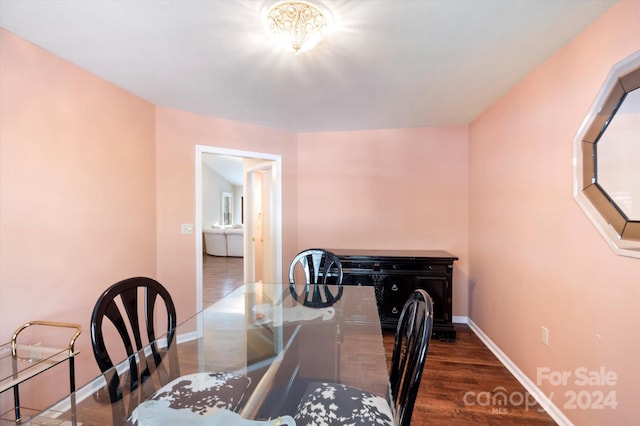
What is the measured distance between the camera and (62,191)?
6.03ft

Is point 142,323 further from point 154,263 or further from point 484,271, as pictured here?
point 484,271

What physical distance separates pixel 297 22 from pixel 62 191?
1.84m

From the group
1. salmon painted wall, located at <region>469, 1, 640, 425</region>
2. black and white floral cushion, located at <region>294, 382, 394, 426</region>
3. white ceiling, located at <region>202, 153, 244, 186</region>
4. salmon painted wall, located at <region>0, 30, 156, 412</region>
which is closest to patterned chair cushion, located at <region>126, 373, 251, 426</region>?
black and white floral cushion, located at <region>294, 382, 394, 426</region>

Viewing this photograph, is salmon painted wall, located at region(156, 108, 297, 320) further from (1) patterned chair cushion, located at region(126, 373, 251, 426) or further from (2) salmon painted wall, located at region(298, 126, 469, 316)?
(1) patterned chair cushion, located at region(126, 373, 251, 426)

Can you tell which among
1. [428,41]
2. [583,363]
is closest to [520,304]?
[583,363]

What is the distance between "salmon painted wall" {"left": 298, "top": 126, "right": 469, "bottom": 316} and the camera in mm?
3309

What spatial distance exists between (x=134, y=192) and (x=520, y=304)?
3.33 metres

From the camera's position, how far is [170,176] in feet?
9.14

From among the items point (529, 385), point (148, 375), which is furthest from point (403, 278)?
point (148, 375)

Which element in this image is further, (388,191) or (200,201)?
(388,191)

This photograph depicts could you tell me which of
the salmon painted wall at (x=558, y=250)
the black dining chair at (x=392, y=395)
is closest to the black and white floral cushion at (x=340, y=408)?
the black dining chair at (x=392, y=395)

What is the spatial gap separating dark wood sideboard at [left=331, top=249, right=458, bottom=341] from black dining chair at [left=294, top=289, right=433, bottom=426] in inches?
68.2

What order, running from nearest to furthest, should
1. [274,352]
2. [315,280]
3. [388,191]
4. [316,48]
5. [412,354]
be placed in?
[412,354], [274,352], [316,48], [315,280], [388,191]

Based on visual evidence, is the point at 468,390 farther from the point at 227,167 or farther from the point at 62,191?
the point at 227,167
